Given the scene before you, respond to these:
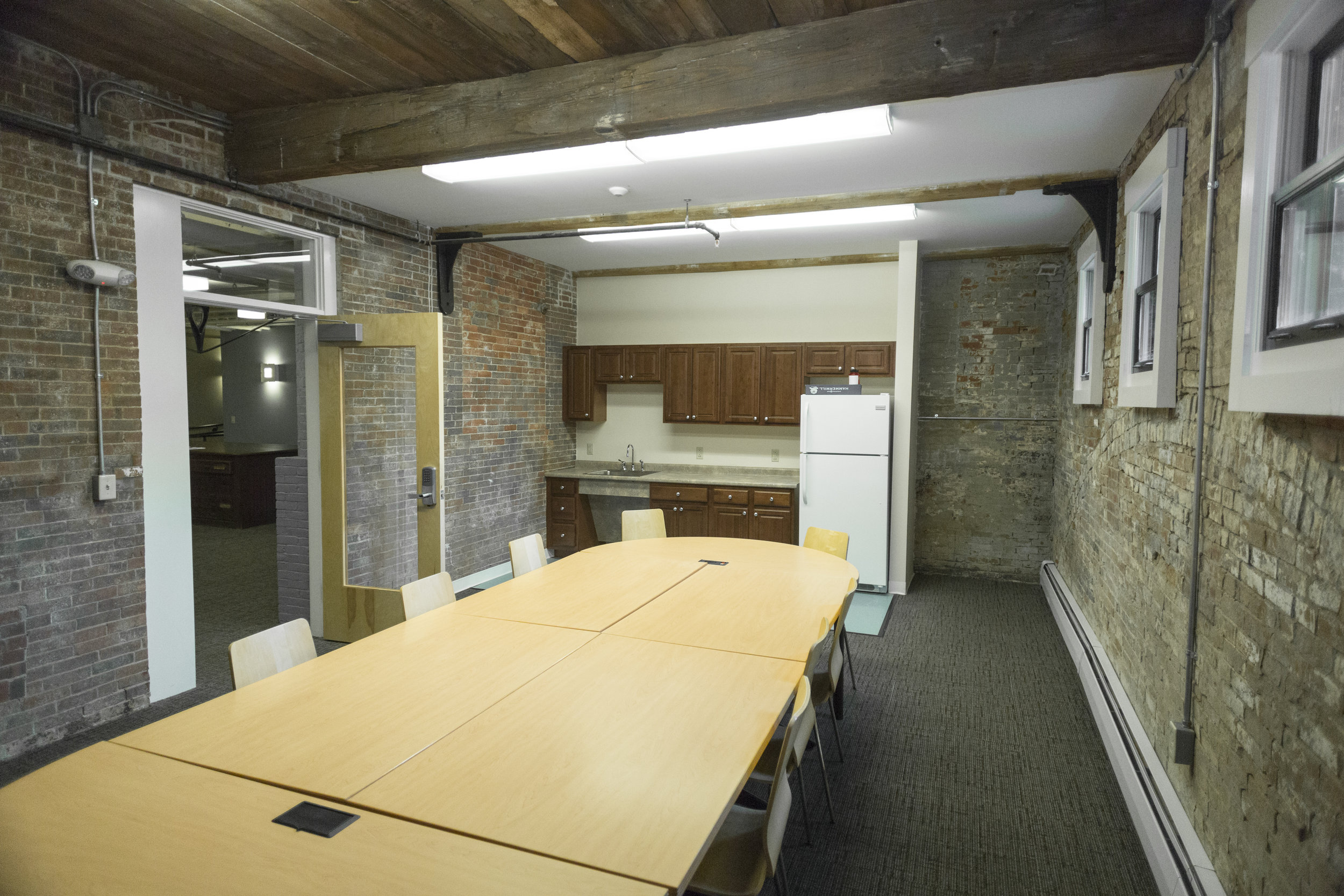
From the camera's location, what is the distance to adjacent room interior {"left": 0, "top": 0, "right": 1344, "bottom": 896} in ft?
5.84

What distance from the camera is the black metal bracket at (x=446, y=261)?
5887mm

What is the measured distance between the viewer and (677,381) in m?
7.52

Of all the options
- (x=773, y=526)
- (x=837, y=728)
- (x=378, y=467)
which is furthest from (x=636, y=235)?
(x=837, y=728)

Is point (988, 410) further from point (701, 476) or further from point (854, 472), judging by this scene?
point (701, 476)

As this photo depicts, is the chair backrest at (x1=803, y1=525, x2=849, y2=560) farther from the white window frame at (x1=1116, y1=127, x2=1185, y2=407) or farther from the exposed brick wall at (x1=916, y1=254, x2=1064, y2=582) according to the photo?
the exposed brick wall at (x1=916, y1=254, x2=1064, y2=582)

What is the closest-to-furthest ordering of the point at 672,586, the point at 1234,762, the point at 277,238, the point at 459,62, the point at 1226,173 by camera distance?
the point at 1234,762, the point at 1226,173, the point at 459,62, the point at 672,586, the point at 277,238

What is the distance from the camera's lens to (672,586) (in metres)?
3.64

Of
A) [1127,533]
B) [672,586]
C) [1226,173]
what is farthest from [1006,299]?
[672,586]

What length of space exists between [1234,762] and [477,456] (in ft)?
18.3

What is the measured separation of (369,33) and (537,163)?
1.30m

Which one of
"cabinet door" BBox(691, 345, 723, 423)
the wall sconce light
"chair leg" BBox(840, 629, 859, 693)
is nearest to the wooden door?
"chair leg" BBox(840, 629, 859, 693)

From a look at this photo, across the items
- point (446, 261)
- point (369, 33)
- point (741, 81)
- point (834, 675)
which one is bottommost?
point (834, 675)

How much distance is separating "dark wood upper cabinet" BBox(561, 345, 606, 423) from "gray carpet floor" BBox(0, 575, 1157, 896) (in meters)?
3.59

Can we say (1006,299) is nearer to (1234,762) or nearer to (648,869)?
(1234,762)
